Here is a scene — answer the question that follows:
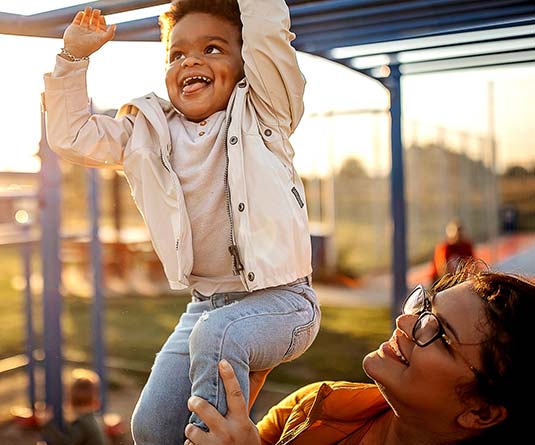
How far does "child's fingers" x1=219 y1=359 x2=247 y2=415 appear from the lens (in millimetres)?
1447

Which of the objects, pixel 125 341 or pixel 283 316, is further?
pixel 125 341

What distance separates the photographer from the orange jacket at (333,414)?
1717mm

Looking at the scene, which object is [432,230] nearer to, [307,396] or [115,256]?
[115,256]

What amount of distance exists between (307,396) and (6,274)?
16.9m

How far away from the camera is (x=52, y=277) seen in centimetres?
424

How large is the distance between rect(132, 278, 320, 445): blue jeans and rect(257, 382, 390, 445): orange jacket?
16 centimetres

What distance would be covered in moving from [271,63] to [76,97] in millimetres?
433

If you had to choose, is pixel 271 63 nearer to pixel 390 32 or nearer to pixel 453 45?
pixel 390 32

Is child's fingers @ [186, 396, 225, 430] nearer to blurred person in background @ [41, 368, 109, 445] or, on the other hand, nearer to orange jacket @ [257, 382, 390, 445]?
orange jacket @ [257, 382, 390, 445]

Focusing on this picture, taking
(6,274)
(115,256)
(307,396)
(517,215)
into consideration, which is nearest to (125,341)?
(115,256)

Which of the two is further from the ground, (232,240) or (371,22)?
(371,22)

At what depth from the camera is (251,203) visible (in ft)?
5.32

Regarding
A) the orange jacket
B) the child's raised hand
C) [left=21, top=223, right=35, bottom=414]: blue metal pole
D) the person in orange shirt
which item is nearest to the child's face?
the child's raised hand

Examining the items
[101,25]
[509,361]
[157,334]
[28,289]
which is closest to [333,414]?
[509,361]
